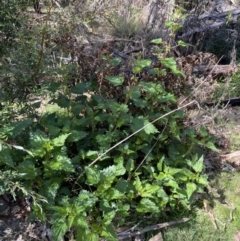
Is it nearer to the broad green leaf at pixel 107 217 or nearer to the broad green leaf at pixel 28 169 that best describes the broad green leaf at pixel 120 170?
the broad green leaf at pixel 107 217

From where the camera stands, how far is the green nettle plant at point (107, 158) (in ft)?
8.28

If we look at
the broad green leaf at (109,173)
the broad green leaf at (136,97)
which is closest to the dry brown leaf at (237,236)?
the broad green leaf at (109,173)

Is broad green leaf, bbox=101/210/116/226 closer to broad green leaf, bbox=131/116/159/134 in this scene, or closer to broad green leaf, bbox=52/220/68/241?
broad green leaf, bbox=52/220/68/241

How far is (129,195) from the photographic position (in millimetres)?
2781

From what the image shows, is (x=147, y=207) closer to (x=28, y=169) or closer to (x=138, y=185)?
(x=138, y=185)

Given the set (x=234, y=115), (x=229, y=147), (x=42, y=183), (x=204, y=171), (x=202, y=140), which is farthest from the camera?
(x=234, y=115)

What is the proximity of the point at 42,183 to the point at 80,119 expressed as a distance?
605 millimetres

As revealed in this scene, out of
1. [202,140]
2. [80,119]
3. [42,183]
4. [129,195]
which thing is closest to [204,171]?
[202,140]

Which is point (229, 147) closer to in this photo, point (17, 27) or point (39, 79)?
point (39, 79)

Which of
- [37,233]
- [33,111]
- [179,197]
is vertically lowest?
[37,233]

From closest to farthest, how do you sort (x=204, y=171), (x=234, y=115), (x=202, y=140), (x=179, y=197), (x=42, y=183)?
(x=42, y=183), (x=179, y=197), (x=202, y=140), (x=204, y=171), (x=234, y=115)

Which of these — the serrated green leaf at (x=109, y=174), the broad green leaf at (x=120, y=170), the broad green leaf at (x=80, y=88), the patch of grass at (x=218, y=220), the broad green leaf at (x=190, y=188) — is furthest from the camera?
the broad green leaf at (x=80, y=88)

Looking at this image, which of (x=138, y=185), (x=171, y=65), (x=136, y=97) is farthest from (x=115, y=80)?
(x=138, y=185)

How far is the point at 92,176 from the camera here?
2.60 meters
